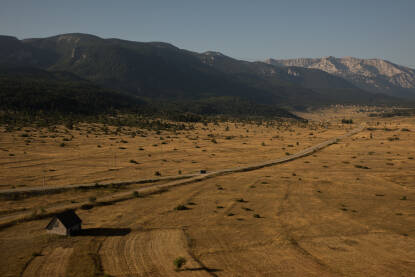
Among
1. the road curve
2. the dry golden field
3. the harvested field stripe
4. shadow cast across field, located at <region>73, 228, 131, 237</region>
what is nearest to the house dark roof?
shadow cast across field, located at <region>73, 228, 131, 237</region>

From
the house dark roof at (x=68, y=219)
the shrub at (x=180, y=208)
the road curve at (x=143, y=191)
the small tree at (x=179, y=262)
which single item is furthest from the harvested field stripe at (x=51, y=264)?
the shrub at (x=180, y=208)

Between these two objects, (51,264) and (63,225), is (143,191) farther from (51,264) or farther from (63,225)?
(51,264)

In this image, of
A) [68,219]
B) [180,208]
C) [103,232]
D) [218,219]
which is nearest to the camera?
[68,219]

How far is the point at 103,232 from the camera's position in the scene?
3581 cm

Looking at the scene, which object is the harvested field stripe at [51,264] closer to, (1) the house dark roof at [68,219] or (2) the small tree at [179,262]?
(1) the house dark roof at [68,219]

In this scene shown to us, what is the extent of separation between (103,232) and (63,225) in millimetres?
4176

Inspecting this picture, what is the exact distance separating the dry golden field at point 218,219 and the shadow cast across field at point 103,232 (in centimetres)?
22

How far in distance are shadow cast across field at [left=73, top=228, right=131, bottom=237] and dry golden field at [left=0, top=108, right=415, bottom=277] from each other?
0.73 ft

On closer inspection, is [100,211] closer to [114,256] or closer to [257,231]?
[114,256]

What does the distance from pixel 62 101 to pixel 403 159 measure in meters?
167

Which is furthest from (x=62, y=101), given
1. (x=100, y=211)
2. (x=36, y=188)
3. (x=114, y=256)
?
(x=114, y=256)

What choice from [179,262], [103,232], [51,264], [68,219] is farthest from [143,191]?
[179,262]

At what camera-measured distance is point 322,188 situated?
187 ft

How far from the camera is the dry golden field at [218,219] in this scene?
29.0 m
